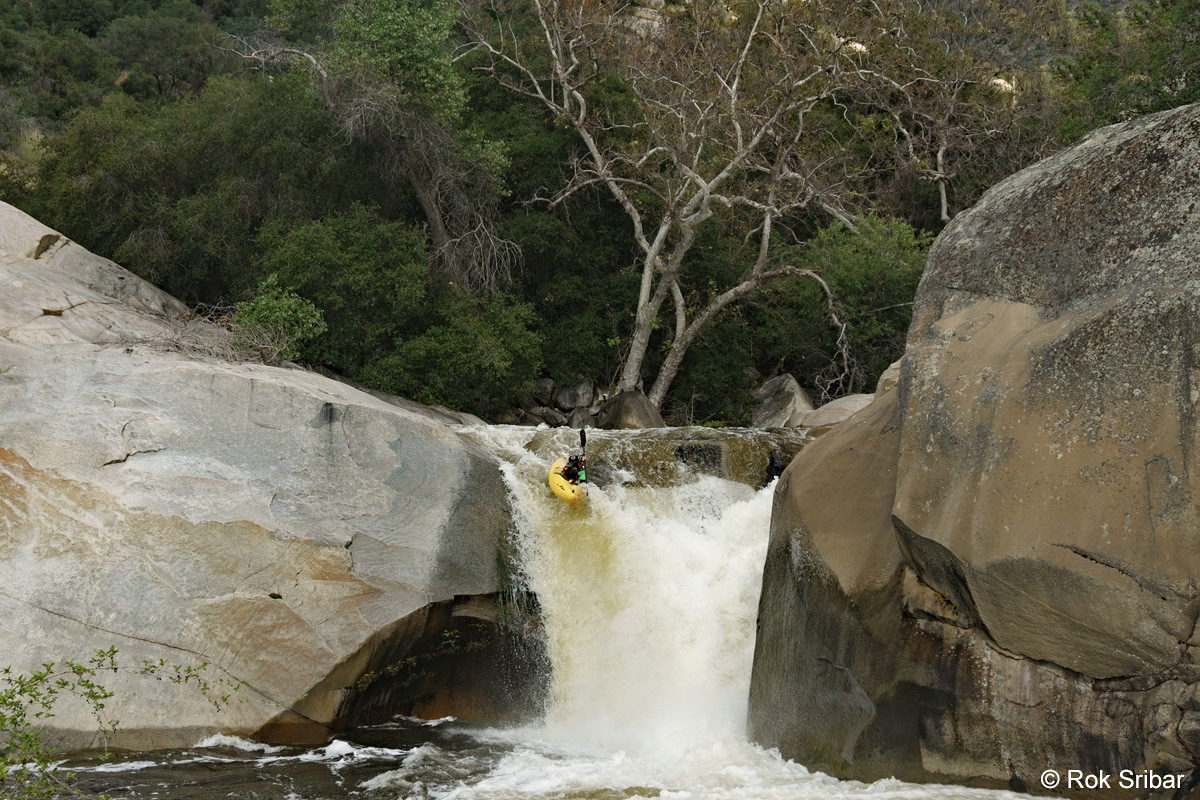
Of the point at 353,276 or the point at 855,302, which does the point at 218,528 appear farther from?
the point at 855,302

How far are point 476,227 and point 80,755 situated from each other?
48.0 feet

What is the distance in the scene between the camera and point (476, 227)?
21062 mm

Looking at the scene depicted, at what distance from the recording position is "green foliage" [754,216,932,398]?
2077cm

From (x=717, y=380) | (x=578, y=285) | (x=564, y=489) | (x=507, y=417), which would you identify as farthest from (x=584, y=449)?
(x=578, y=285)

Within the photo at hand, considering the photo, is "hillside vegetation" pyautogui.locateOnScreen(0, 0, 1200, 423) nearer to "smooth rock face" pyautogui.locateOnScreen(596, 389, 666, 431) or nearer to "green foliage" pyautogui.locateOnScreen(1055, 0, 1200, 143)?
"green foliage" pyautogui.locateOnScreen(1055, 0, 1200, 143)

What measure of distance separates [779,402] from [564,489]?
10.8m

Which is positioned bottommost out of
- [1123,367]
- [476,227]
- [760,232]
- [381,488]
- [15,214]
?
[381,488]

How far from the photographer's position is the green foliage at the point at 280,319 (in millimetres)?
15539

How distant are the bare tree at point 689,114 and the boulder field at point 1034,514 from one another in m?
12.5

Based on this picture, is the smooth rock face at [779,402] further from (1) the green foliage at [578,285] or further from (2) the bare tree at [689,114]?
(1) the green foliage at [578,285]

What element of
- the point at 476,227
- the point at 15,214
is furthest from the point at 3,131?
the point at 476,227

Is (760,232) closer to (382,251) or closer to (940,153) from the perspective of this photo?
(940,153)

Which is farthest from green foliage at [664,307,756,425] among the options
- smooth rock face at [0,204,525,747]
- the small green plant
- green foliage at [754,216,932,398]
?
the small green plant

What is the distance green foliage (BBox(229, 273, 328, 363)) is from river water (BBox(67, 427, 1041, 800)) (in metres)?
4.34
